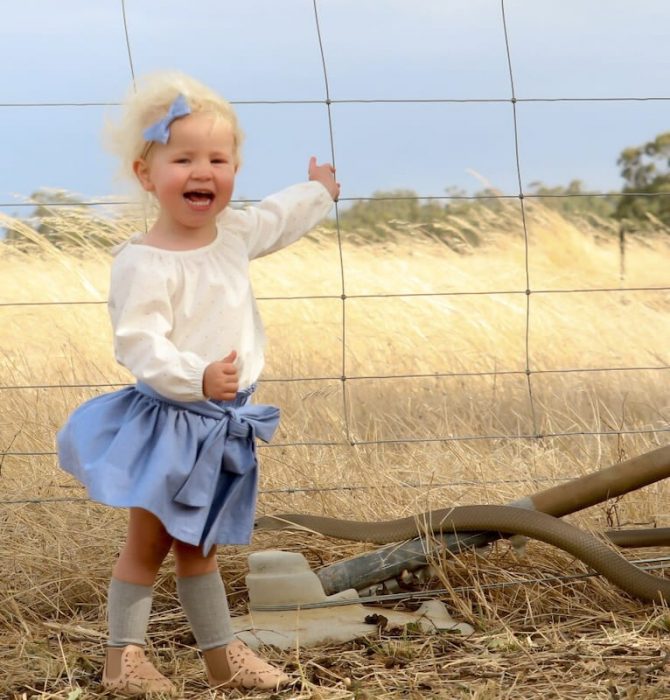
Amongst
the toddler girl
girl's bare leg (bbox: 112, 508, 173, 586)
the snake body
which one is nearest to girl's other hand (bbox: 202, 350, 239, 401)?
the toddler girl

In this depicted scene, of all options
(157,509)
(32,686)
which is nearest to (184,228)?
(157,509)

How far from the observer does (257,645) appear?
256cm

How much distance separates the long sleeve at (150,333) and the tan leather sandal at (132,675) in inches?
21.2

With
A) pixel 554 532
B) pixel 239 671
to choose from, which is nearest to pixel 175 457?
pixel 239 671

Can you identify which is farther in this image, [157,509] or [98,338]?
[98,338]

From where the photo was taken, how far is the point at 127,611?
228 cm

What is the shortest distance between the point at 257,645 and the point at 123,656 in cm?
36

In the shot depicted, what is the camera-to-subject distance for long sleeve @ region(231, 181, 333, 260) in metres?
2.39

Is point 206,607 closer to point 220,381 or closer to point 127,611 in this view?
point 127,611

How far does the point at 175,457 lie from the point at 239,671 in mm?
455

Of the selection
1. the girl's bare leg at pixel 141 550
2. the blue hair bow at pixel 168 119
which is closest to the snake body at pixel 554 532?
the girl's bare leg at pixel 141 550

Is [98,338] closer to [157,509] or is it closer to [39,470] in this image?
[39,470]

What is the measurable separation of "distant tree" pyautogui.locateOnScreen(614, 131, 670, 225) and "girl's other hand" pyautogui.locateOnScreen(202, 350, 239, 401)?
12.7 meters

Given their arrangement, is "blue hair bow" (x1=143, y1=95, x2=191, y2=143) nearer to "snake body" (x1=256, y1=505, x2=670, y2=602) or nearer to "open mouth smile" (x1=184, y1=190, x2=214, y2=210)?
"open mouth smile" (x1=184, y1=190, x2=214, y2=210)
